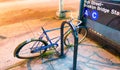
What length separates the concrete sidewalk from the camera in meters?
2.70

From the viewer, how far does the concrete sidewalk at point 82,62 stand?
2703 millimetres

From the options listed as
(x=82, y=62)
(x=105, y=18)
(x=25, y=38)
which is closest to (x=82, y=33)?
(x=105, y=18)

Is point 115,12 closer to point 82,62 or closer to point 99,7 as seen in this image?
point 99,7

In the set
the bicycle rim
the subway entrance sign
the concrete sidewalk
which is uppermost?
the subway entrance sign

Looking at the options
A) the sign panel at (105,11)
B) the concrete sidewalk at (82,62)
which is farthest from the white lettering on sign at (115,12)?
the concrete sidewalk at (82,62)

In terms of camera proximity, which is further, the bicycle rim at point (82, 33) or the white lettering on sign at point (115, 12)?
the bicycle rim at point (82, 33)

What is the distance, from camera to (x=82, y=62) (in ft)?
9.32

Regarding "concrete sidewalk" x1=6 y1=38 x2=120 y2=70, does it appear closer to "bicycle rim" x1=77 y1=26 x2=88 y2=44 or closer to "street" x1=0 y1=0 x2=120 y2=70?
"street" x1=0 y1=0 x2=120 y2=70

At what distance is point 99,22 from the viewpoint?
323cm

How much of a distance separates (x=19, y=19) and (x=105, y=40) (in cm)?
350

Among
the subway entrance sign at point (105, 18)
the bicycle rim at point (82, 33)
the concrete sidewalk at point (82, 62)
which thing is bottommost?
the concrete sidewalk at point (82, 62)

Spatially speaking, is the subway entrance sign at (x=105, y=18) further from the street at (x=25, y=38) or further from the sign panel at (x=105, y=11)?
the street at (x=25, y=38)

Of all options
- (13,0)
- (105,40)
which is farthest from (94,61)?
(13,0)

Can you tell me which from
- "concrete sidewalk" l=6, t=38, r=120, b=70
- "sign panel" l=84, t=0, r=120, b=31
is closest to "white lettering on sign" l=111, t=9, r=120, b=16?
"sign panel" l=84, t=0, r=120, b=31
